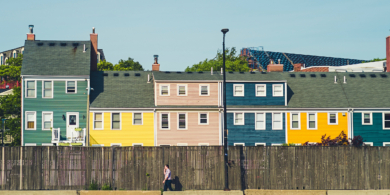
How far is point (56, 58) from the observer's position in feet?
154

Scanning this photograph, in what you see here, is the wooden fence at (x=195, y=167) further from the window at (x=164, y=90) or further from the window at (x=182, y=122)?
the window at (x=164, y=90)

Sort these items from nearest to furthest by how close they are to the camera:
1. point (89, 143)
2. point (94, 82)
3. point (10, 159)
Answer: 1. point (10, 159)
2. point (89, 143)
3. point (94, 82)

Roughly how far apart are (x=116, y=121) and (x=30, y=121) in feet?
25.8

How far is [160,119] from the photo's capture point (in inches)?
1796

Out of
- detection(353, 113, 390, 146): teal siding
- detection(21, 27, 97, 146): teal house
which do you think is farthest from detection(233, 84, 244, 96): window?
detection(21, 27, 97, 146): teal house

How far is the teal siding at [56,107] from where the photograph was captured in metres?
44.6

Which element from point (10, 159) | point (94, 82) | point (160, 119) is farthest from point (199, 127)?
point (10, 159)

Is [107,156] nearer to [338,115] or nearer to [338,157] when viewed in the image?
[338,157]

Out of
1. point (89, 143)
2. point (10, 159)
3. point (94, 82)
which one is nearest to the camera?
point (10, 159)

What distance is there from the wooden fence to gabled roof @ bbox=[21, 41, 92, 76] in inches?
747

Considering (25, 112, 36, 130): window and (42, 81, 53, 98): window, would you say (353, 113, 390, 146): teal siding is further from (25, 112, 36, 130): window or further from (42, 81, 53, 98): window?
(25, 112, 36, 130): window

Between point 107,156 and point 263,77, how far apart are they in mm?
23161

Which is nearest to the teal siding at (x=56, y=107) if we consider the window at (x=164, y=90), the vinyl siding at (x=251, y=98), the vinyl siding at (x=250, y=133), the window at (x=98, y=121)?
the window at (x=98, y=121)

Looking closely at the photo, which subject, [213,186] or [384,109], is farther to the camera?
[384,109]
